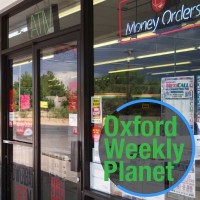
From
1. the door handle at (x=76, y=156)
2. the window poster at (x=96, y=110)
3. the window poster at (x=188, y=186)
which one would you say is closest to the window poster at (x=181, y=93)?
the window poster at (x=188, y=186)

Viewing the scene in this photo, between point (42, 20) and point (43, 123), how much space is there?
3.99ft

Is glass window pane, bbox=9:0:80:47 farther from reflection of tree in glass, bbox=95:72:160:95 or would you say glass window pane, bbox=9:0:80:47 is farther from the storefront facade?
reflection of tree in glass, bbox=95:72:160:95

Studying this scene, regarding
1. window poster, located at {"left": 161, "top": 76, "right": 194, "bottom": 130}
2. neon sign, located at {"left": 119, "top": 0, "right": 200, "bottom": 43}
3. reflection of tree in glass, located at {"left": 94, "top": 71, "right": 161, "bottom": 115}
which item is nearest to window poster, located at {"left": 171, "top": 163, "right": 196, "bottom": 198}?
window poster, located at {"left": 161, "top": 76, "right": 194, "bottom": 130}

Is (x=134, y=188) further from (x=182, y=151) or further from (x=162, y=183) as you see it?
(x=182, y=151)

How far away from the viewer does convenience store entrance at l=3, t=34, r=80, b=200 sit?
12.9 feet

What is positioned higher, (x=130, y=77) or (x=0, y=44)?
(x=0, y=44)

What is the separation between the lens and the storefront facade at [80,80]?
2748 millimetres

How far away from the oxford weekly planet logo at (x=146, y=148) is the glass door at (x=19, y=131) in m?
1.64

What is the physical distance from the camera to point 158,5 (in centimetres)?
293

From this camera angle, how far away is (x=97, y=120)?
3.55 m

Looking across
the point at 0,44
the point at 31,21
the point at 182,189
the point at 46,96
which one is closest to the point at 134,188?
the point at 182,189

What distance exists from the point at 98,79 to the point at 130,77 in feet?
1.62

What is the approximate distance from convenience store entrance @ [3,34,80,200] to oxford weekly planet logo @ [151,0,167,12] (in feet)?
3.56

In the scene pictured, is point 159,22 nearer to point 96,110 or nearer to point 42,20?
point 96,110
